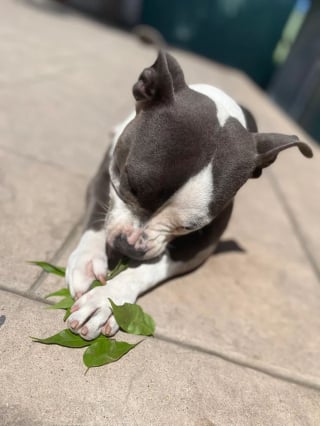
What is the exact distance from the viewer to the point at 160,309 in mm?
2678

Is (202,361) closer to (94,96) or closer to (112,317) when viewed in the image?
(112,317)

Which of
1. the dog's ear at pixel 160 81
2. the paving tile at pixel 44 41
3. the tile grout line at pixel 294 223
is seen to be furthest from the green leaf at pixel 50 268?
the paving tile at pixel 44 41

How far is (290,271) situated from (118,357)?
2054 millimetres

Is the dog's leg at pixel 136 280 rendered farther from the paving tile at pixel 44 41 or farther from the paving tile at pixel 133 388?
the paving tile at pixel 44 41

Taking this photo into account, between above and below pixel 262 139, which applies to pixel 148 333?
below

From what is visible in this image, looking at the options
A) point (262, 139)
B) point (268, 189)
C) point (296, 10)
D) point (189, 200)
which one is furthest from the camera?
point (296, 10)

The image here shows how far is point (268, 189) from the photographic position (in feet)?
17.7

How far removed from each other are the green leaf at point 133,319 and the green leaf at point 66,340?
7.9 inches

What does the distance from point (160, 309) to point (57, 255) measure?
0.75m

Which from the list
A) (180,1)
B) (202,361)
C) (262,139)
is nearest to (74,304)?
(202,361)

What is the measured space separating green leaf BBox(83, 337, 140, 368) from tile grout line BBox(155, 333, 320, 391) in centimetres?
27

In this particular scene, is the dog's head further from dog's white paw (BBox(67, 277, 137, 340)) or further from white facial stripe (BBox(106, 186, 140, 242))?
dog's white paw (BBox(67, 277, 137, 340))

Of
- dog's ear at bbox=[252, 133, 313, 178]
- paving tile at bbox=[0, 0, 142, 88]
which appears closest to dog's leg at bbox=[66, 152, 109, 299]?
dog's ear at bbox=[252, 133, 313, 178]

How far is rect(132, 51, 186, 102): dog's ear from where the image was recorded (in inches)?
99.5
